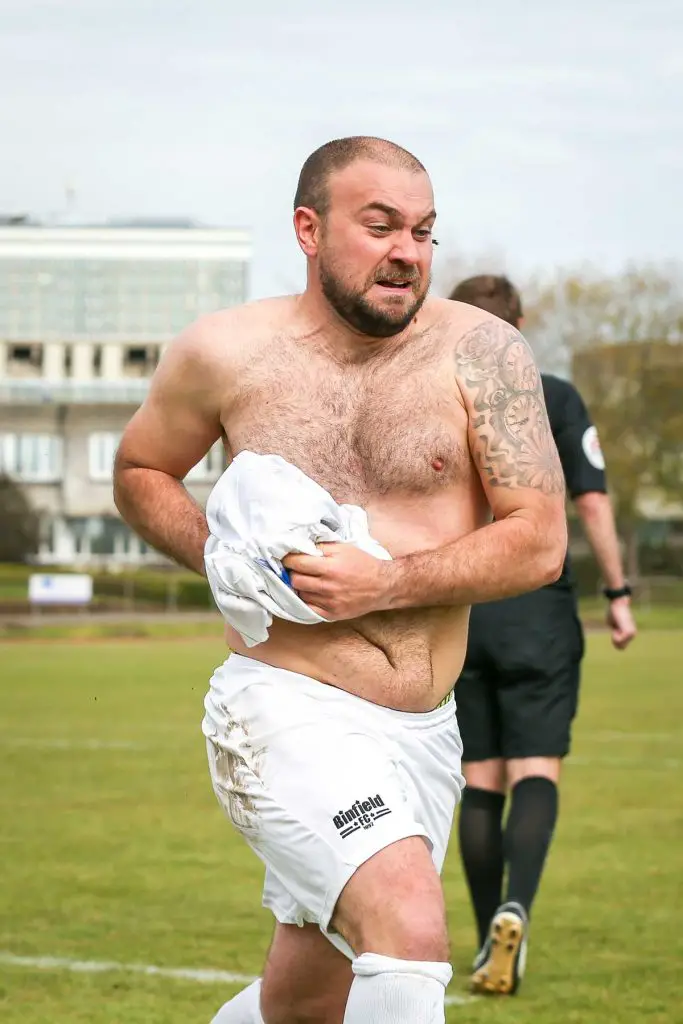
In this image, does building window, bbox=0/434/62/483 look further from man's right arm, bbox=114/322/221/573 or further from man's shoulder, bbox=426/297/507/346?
man's shoulder, bbox=426/297/507/346

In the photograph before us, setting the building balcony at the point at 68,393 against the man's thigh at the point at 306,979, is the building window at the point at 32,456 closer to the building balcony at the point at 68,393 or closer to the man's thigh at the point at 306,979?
the building balcony at the point at 68,393

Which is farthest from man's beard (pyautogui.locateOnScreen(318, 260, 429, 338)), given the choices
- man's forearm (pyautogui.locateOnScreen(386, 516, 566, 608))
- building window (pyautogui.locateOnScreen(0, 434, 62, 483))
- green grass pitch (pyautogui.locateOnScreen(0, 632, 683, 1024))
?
building window (pyautogui.locateOnScreen(0, 434, 62, 483))

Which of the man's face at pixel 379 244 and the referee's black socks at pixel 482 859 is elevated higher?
the man's face at pixel 379 244

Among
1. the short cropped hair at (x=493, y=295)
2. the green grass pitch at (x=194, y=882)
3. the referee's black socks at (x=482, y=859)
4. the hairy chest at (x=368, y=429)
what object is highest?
the hairy chest at (x=368, y=429)

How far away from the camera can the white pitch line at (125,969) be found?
7.12 m

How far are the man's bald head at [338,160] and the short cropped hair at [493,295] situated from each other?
2321 millimetres

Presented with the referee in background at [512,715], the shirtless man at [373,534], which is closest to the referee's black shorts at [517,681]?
the referee in background at [512,715]

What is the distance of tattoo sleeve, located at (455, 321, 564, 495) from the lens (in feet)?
15.6

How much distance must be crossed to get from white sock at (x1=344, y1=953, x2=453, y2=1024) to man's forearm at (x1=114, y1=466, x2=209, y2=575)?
1274 mm

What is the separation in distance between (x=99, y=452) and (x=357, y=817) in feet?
307

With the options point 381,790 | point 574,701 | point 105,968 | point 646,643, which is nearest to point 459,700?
point 574,701

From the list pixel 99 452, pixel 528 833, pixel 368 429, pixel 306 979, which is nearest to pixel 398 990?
pixel 306 979

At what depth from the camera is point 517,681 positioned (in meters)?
7.42

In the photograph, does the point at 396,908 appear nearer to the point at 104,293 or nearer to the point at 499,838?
the point at 499,838
